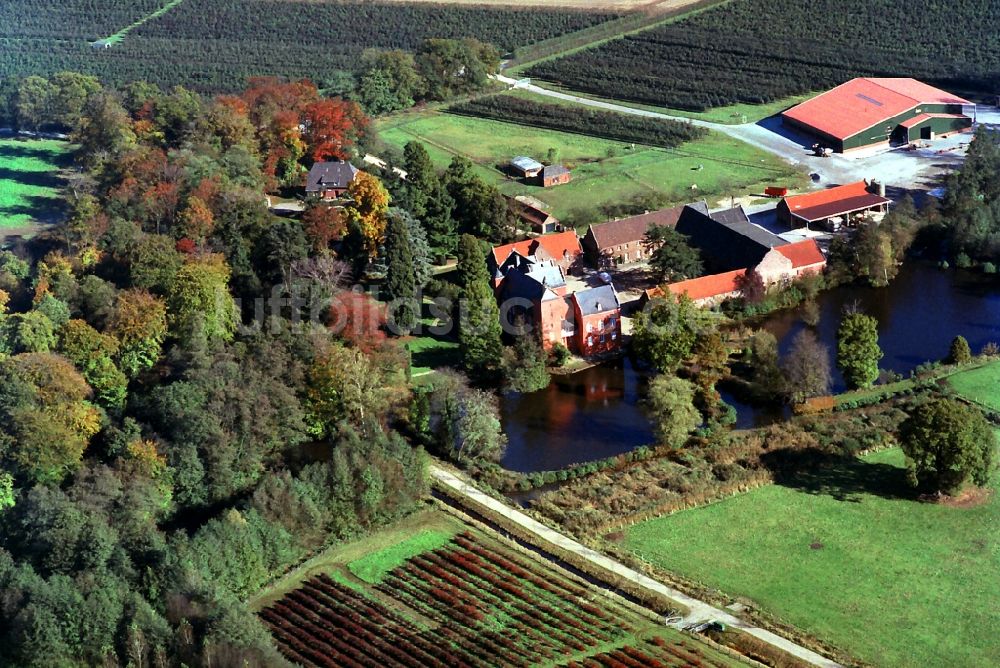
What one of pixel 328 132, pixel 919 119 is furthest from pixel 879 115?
pixel 328 132

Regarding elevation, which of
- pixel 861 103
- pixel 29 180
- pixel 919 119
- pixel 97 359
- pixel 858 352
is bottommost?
pixel 97 359

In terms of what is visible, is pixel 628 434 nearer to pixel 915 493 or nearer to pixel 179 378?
pixel 915 493

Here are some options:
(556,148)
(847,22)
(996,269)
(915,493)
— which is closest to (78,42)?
(556,148)

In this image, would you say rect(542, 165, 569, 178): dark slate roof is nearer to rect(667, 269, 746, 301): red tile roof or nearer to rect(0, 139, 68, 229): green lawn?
rect(667, 269, 746, 301): red tile roof

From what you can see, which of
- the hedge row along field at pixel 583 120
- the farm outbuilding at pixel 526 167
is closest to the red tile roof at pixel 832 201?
the hedge row along field at pixel 583 120

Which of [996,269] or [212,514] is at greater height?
[996,269]

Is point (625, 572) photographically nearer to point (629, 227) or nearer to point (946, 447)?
point (946, 447)
